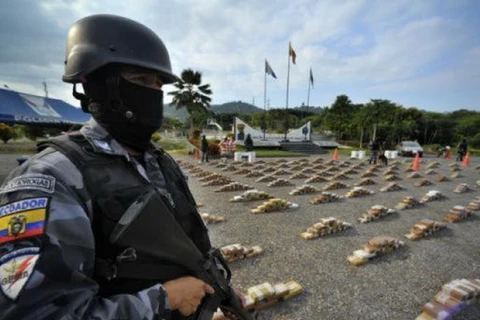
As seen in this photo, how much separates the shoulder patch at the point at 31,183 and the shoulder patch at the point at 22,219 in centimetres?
5

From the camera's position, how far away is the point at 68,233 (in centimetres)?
101

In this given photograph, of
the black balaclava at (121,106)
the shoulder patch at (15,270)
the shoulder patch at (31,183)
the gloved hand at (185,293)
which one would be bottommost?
the gloved hand at (185,293)

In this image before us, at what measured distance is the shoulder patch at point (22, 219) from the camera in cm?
91

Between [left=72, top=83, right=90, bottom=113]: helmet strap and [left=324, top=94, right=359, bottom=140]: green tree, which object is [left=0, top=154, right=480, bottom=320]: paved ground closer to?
[left=72, top=83, right=90, bottom=113]: helmet strap

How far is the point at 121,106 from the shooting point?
4.95 ft

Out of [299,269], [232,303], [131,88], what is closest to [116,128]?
[131,88]

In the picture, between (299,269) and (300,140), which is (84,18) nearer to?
(299,269)

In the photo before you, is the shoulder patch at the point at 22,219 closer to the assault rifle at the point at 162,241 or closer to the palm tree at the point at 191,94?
the assault rifle at the point at 162,241

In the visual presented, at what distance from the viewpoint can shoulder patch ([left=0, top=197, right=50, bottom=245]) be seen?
0.91 metres

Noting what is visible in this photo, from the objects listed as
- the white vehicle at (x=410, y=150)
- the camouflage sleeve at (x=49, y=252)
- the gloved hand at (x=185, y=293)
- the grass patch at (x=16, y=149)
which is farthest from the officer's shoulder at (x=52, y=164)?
the white vehicle at (x=410, y=150)

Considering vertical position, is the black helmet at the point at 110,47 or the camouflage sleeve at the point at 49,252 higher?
the black helmet at the point at 110,47

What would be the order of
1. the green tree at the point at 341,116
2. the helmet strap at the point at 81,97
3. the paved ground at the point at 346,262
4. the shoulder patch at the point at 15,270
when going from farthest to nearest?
the green tree at the point at 341,116 → the paved ground at the point at 346,262 → the helmet strap at the point at 81,97 → the shoulder patch at the point at 15,270

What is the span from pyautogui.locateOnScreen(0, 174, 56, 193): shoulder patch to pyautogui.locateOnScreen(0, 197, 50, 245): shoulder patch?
0.05m

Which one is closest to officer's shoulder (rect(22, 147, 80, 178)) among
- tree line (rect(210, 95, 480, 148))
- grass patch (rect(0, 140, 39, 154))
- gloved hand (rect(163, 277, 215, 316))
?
gloved hand (rect(163, 277, 215, 316))
